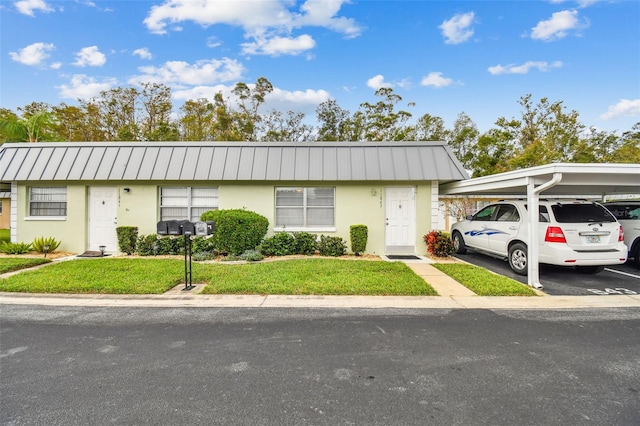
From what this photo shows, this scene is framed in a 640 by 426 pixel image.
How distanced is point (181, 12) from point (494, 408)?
1308 centimetres

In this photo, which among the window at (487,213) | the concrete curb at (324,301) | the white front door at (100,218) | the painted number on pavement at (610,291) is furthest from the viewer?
the white front door at (100,218)

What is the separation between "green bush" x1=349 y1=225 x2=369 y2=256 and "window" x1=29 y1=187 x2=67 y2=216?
9515mm

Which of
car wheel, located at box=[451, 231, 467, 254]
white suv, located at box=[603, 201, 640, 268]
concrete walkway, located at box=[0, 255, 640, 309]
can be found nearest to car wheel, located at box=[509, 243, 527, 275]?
concrete walkway, located at box=[0, 255, 640, 309]

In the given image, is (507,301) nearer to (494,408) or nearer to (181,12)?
(494,408)

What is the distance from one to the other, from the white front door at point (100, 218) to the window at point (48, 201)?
923 mm

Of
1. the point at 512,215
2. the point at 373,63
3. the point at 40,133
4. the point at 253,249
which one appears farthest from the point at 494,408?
the point at 40,133

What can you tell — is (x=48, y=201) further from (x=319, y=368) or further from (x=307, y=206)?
(x=319, y=368)

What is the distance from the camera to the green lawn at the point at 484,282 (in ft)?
18.2

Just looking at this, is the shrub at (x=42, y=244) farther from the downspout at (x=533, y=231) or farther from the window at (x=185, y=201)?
the downspout at (x=533, y=231)

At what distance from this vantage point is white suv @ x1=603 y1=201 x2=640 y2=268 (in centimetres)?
782

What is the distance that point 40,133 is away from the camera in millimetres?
15383

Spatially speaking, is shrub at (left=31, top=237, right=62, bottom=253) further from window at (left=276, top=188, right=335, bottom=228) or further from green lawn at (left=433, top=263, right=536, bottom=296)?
green lawn at (left=433, top=263, right=536, bottom=296)

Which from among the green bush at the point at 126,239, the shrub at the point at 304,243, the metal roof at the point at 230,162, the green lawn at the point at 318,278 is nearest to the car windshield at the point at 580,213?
the metal roof at the point at 230,162

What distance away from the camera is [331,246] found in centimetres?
927
